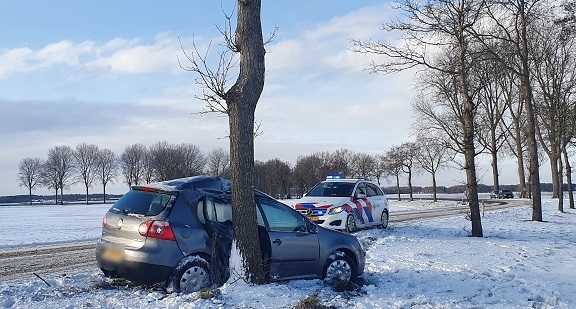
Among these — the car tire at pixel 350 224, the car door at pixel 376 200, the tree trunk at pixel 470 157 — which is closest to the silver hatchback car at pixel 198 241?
the car tire at pixel 350 224

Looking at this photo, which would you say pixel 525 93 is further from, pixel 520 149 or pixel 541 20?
pixel 520 149

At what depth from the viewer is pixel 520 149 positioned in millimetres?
53094

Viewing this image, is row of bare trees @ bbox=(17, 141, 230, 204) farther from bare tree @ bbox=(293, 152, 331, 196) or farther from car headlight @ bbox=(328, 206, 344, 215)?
car headlight @ bbox=(328, 206, 344, 215)

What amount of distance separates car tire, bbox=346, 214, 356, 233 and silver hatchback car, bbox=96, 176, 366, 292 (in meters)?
7.41

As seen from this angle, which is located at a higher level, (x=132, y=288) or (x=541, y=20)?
(x=541, y=20)

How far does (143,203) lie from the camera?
751 centimetres

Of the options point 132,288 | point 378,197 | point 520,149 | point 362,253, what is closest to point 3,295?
point 132,288

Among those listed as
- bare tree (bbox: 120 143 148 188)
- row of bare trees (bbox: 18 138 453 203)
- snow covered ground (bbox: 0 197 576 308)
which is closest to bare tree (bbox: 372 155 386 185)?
row of bare trees (bbox: 18 138 453 203)

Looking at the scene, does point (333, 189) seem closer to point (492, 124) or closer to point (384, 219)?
point (384, 219)

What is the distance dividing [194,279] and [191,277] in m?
0.05

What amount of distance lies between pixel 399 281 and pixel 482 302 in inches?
51.9

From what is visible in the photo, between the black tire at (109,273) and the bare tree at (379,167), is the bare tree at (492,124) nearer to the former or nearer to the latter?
the bare tree at (379,167)

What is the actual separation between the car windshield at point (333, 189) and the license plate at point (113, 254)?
33.3 ft

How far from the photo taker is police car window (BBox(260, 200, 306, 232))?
8.03 metres
